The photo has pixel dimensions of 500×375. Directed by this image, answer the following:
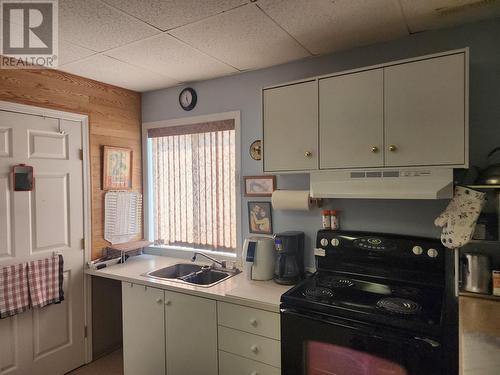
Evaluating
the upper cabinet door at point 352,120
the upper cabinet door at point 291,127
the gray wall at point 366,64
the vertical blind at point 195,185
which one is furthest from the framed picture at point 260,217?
the upper cabinet door at point 352,120

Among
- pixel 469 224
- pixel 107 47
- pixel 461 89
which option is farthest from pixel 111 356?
pixel 461 89

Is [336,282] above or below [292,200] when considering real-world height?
below

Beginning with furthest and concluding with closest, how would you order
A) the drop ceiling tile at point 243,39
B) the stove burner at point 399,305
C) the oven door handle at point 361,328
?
the drop ceiling tile at point 243,39
the stove burner at point 399,305
the oven door handle at point 361,328

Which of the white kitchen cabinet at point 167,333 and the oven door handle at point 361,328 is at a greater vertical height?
the oven door handle at point 361,328

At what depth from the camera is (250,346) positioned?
186cm

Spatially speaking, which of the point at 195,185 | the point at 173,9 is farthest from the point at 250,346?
the point at 173,9

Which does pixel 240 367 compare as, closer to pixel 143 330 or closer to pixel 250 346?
pixel 250 346

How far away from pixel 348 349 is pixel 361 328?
0.43ft

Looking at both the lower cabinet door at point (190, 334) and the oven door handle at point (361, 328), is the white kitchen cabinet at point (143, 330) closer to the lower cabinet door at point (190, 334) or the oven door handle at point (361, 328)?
the lower cabinet door at point (190, 334)

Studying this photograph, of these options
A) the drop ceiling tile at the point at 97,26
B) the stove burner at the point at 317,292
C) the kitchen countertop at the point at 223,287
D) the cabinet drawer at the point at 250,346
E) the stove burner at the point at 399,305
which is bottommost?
the cabinet drawer at the point at 250,346

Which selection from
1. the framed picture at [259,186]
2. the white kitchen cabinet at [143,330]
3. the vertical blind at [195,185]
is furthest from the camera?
the vertical blind at [195,185]

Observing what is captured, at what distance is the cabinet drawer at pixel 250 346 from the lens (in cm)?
178

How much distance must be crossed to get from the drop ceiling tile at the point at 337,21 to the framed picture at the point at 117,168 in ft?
5.96

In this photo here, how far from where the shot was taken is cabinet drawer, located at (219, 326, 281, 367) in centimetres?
178
